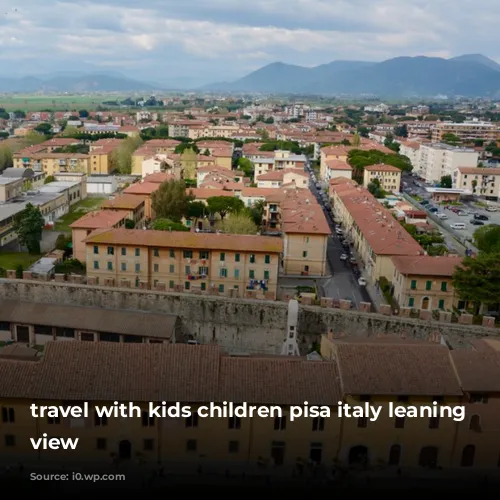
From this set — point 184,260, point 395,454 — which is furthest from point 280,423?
point 184,260

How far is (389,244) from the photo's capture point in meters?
32.7

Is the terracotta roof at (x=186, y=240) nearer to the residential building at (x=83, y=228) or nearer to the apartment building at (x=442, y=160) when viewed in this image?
the residential building at (x=83, y=228)

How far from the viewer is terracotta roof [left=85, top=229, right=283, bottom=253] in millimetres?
29812

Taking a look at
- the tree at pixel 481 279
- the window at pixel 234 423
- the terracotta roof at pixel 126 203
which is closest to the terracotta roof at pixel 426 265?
the tree at pixel 481 279

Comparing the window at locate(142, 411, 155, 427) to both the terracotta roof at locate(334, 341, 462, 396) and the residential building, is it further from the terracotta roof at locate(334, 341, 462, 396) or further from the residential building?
the residential building

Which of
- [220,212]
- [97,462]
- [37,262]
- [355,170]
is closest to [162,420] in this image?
[97,462]

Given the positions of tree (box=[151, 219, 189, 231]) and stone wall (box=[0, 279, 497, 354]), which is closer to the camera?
stone wall (box=[0, 279, 497, 354])

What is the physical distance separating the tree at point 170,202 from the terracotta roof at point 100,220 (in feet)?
9.92

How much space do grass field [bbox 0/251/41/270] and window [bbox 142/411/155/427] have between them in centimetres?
1957

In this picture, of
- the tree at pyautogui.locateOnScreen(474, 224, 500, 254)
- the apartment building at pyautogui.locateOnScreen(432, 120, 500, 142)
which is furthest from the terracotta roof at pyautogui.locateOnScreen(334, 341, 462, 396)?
the apartment building at pyautogui.locateOnScreen(432, 120, 500, 142)

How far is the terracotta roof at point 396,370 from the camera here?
16547 mm

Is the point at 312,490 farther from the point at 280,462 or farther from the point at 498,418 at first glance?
the point at 498,418

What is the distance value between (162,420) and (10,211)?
28.4 m

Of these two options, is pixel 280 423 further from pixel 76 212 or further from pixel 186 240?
pixel 76 212
